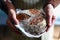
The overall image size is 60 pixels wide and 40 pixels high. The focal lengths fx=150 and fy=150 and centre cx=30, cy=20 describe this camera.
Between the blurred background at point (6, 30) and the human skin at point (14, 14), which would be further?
the blurred background at point (6, 30)

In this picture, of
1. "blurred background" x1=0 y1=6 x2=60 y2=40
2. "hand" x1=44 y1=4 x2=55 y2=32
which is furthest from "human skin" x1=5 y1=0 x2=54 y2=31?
"blurred background" x1=0 y1=6 x2=60 y2=40

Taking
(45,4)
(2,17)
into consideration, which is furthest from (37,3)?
(2,17)

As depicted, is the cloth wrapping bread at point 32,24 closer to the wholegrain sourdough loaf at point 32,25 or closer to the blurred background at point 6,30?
the wholegrain sourdough loaf at point 32,25

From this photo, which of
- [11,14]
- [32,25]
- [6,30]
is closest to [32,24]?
[32,25]

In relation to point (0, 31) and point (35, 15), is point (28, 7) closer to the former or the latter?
point (35, 15)

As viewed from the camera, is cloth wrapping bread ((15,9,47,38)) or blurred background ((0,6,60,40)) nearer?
cloth wrapping bread ((15,9,47,38))

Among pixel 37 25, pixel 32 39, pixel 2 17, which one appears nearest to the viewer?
pixel 37 25

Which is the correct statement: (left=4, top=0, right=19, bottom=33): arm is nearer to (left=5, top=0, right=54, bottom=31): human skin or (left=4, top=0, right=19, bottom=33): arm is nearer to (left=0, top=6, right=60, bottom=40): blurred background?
(left=5, top=0, right=54, bottom=31): human skin

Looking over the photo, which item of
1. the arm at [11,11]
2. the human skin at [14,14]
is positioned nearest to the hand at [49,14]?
the human skin at [14,14]
